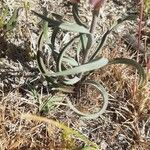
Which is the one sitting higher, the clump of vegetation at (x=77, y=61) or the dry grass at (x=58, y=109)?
the clump of vegetation at (x=77, y=61)

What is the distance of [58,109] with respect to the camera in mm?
1969

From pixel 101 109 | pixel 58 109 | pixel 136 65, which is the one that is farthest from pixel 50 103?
pixel 136 65

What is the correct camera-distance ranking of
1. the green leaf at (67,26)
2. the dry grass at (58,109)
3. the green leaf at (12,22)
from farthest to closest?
the green leaf at (12,22)
the dry grass at (58,109)
the green leaf at (67,26)

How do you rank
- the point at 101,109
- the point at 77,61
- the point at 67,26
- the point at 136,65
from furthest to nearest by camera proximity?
the point at 77,61 < the point at 101,109 < the point at 136,65 < the point at 67,26

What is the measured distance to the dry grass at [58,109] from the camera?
1862mm

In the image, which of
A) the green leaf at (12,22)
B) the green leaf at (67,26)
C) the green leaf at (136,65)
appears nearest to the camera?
the green leaf at (67,26)

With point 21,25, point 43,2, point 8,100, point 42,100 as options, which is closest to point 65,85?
point 42,100

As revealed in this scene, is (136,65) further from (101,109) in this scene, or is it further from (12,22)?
(12,22)

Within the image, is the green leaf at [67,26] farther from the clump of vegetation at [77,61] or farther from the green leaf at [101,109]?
the green leaf at [101,109]

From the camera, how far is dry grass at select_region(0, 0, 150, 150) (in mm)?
1862

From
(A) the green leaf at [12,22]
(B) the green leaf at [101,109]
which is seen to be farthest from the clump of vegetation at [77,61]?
(A) the green leaf at [12,22]

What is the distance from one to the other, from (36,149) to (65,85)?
33cm

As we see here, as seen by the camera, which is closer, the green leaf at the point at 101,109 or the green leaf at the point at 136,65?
the green leaf at the point at 136,65

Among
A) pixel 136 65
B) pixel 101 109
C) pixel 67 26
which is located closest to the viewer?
pixel 67 26
